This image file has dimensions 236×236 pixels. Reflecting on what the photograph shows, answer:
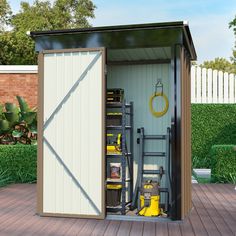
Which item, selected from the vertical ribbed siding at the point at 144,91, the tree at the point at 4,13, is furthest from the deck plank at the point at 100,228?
the tree at the point at 4,13

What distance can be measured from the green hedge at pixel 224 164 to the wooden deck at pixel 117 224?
8.52 ft

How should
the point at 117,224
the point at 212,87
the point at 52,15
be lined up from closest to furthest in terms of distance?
the point at 117,224, the point at 212,87, the point at 52,15

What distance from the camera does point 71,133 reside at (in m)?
6.88

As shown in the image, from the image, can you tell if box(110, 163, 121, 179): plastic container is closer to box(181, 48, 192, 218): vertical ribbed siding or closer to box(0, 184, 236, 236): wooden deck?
box(0, 184, 236, 236): wooden deck

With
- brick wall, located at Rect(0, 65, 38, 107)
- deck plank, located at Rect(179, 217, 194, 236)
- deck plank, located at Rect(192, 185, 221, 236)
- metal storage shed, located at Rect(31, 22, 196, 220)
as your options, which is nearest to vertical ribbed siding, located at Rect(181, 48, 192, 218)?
metal storage shed, located at Rect(31, 22, 196, 220)

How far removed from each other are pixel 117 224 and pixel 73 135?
1.36m

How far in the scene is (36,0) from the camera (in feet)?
118

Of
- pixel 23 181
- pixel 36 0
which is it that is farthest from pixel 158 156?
pixel 36 0

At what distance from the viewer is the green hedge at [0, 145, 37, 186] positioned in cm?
1100

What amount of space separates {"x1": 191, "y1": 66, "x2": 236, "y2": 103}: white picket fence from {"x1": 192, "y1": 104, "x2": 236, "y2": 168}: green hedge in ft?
A: 1.12

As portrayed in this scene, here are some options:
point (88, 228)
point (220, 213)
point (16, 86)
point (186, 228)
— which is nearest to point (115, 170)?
point (88, 228)

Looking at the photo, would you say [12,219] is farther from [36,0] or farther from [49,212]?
[36,0]

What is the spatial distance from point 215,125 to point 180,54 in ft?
19.9

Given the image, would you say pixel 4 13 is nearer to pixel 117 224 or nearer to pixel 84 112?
pixel 84 112
